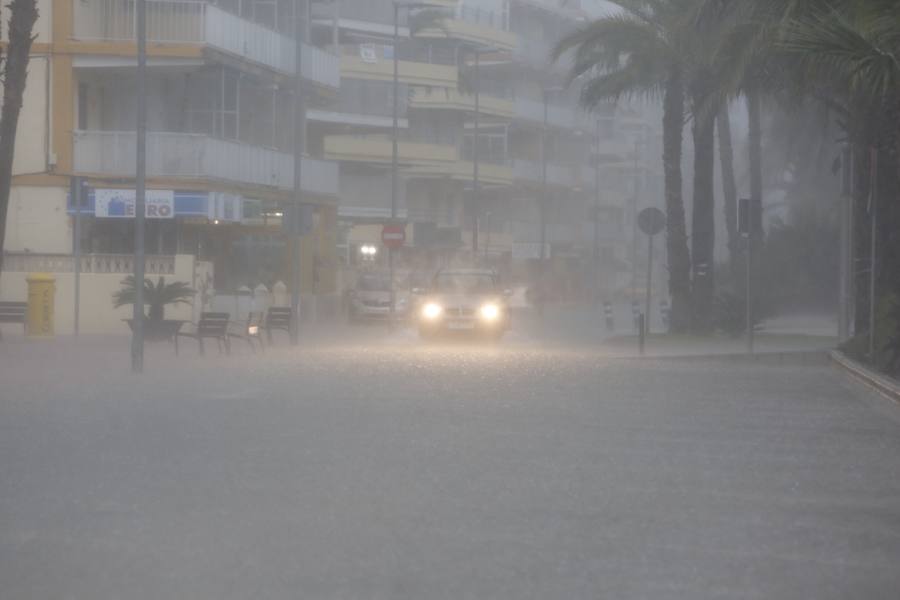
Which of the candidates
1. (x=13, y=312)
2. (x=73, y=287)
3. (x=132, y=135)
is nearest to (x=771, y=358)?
(x=13, y=312)

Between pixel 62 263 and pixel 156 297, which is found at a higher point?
pixel 62 263

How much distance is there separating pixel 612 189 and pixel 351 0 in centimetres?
3712

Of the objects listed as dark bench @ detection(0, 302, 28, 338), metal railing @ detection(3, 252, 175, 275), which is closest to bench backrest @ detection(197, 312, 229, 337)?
dark bench @ detection(0, 302, 28, 338)

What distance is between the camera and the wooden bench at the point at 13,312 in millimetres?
35156

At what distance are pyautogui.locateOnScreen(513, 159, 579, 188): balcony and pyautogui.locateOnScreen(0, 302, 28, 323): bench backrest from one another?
5869 cm

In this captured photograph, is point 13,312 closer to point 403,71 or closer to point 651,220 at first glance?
point 651,220

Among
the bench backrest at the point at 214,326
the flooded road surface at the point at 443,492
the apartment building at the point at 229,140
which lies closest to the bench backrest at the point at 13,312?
the apartment building at the point at 229,140

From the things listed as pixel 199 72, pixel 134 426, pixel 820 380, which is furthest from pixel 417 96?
pixel 134 426

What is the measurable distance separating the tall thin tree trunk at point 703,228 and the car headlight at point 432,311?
5920mm

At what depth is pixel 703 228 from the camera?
1565 inches

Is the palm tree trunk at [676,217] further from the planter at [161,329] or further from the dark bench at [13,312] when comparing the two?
the dark bench at [13,312]

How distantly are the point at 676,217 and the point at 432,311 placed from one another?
241 inches

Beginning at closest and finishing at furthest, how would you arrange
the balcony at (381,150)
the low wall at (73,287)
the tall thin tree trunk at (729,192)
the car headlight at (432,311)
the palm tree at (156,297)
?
the palm tree at (156,297)
the car headlight at (432,311)
the low wall at (73,287)
the tall thin tree trunk at (729,192)
the balcony at (381,150)

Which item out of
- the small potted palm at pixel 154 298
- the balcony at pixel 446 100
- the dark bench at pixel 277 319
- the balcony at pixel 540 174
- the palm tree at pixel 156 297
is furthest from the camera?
the balcony at pixel 540 174
